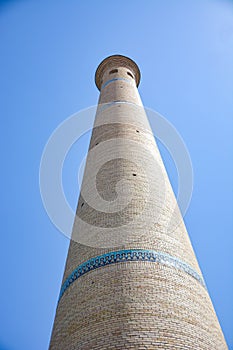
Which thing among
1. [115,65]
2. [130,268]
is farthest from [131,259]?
[115,65]

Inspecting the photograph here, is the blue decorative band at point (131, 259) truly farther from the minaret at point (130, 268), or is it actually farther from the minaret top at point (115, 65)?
the minaret top at point (115, 65)

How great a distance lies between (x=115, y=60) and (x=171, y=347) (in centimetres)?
645

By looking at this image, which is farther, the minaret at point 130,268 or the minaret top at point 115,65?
the minaret top at point 115,65

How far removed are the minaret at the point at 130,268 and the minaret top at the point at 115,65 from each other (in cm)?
329

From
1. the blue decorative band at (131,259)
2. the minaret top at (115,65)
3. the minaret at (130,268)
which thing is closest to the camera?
the minaret at (130,268)

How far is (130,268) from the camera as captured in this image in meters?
3.38

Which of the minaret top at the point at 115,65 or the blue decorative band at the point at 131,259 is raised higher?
the minaret top at the point at 115,65

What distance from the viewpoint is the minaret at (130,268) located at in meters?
2.94

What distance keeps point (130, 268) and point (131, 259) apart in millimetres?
106

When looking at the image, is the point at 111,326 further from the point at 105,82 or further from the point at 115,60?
the point at 115,60

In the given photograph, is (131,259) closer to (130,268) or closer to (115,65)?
(130,268)

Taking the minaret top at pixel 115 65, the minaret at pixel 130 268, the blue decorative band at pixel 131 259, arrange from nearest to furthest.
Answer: the minaret at pixel 130 268 → the blue decorative band at pixel 131 259 → the minaret top at pixel 115 65

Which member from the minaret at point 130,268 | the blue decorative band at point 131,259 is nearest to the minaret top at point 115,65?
the minaret at point 130,268

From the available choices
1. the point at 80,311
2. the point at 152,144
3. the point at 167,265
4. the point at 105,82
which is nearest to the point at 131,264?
the point at 167,265
